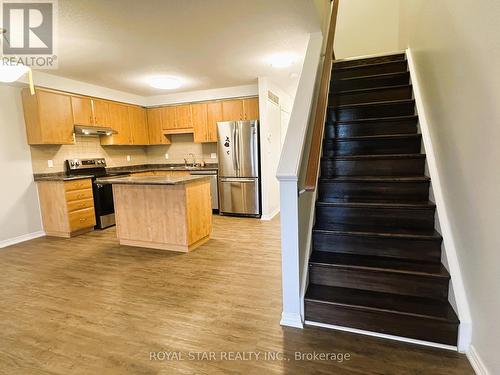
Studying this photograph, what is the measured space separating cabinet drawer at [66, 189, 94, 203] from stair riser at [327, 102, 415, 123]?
3.84 meters

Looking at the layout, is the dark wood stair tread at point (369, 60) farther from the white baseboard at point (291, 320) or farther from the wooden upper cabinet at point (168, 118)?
the wooden upper cabinet at point (168, 118)

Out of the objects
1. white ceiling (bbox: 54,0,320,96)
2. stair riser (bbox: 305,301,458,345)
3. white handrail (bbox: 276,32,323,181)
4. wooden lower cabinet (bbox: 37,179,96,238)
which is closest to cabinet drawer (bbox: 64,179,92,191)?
wooden lower cabinet (bbox: 37,179,96,238)

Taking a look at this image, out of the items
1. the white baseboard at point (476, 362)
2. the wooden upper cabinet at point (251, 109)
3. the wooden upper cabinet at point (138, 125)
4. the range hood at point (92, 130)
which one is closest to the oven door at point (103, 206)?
the range hood at point (92, 130)

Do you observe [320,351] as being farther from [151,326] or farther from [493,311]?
[151,326]

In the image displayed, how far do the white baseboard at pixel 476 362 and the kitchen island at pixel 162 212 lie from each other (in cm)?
271

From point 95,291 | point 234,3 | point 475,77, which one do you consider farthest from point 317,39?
point 95,291

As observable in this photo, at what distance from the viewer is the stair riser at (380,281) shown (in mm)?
1800

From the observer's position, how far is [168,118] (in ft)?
19.5

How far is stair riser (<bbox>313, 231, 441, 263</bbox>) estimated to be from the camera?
1.96 metres

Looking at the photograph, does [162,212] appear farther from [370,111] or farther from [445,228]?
[445,228]

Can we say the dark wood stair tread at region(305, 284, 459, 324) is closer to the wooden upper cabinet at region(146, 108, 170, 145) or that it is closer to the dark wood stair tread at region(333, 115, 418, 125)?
the dark wood stair tread at region(333, 115, 418, 125)

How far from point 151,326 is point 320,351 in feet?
3.84

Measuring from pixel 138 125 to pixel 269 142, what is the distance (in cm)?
289

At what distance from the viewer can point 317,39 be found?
9.41 ft
